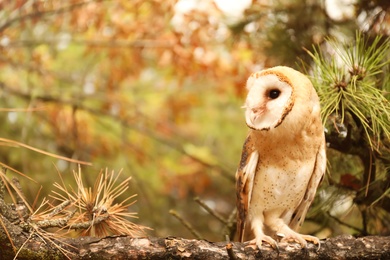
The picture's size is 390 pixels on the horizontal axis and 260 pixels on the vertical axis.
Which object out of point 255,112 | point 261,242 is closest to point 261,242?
point 261,242

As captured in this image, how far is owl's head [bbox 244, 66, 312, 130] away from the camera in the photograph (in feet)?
7.09

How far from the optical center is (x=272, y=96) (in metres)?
2.21

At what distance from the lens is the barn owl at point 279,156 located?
2170 mm

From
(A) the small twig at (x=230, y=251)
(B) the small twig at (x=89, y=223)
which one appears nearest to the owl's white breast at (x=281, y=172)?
(A) the small twig at (x=230, y=251)

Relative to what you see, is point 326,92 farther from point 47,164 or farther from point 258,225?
point 47,164

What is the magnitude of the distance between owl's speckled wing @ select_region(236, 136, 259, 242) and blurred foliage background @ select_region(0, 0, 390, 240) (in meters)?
0.33

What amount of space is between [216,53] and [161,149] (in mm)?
1996

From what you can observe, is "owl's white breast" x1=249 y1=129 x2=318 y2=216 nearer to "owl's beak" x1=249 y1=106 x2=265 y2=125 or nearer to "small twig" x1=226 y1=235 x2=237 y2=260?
"owl's beak" x1=249 y1=106 x2=265 y2=125

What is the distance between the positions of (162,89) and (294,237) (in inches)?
172

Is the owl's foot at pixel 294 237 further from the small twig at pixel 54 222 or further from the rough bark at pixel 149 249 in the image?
the small twig at pixel 54 222

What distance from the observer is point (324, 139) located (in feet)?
7.75

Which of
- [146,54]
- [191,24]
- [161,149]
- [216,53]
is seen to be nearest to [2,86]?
[191,24]

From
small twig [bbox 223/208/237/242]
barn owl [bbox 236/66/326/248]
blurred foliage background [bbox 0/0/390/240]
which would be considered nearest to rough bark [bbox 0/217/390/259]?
barn owl [bbox 236/66/326/248]

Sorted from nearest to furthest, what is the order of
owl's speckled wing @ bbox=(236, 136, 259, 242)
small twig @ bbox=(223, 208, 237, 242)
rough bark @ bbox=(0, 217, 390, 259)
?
rough bark @ bbox=(0, 217, 390, 259)
owl's speckled wing @ bbox=(236, 136, 259, 242)
small twig @ bbox=(223, 208, 237, 242)
